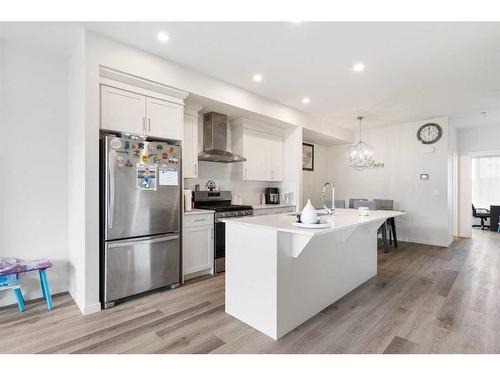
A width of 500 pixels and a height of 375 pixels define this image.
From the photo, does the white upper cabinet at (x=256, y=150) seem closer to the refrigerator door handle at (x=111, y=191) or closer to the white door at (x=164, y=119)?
the white door at (x=164, y=119)

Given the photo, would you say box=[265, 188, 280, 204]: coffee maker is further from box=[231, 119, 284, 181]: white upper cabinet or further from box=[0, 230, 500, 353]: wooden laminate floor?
box=[0, 230, 500, 353]: wooden laminate floor

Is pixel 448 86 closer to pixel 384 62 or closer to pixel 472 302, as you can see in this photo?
pixel 384 62

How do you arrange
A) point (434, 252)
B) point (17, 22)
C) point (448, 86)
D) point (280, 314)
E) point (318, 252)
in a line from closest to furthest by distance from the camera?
point (280, 314)
point (17, 22)
point (318, 252)
point (448, 86)
point (434, 252)

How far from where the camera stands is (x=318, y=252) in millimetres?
2441

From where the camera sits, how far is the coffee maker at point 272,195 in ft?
16.4

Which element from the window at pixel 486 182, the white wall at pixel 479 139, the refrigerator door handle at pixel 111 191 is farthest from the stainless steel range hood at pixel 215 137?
the window at pixel 486 182

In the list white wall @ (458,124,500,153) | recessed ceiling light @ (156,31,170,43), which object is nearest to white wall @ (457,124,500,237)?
white wall @ (458,124,500,153)

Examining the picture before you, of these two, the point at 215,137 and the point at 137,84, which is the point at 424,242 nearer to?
the point at 215,137

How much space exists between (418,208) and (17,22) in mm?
6861

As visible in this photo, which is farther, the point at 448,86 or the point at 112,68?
the point at 448,86

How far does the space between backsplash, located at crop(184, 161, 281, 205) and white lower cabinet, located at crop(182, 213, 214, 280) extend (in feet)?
2.78

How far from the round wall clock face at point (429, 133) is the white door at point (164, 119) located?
5.06 meters

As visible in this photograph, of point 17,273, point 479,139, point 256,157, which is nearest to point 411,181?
point 479,139

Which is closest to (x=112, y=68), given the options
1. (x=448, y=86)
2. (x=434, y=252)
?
(x=448, y=86)
